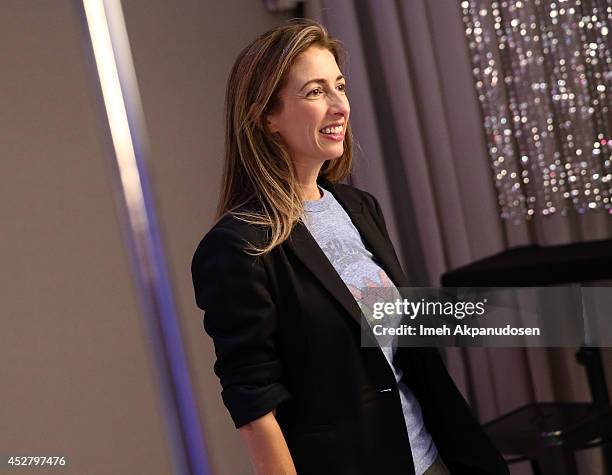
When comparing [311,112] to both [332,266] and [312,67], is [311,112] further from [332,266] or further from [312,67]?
[332,266]

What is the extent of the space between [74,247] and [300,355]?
1057mm

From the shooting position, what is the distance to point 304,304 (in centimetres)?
124

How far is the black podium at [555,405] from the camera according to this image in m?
2.05

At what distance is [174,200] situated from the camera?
244 cm

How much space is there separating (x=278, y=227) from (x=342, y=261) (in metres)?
0.14

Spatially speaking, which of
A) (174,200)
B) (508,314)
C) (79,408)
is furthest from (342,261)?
(174,200)

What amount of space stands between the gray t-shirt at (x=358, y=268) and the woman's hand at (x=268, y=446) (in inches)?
8.3

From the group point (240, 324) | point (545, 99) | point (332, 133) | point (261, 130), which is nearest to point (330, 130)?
point (332, 133)

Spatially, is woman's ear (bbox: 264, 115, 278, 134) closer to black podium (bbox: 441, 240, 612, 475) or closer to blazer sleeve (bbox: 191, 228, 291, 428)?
blazer sleeve (bbox: 191, 228, 291, 428)

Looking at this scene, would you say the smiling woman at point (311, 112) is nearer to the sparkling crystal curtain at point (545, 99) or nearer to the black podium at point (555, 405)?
the black podium at point (555, 405)

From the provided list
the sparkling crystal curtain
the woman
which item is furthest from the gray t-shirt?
the sparkling crystal curtain

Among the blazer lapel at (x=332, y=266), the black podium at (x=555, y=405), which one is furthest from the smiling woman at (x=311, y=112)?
the black podium at (x=555, y=405)

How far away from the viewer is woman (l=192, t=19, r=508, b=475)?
120 cm

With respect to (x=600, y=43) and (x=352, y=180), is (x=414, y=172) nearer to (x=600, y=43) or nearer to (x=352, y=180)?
(x=352, y=180)
